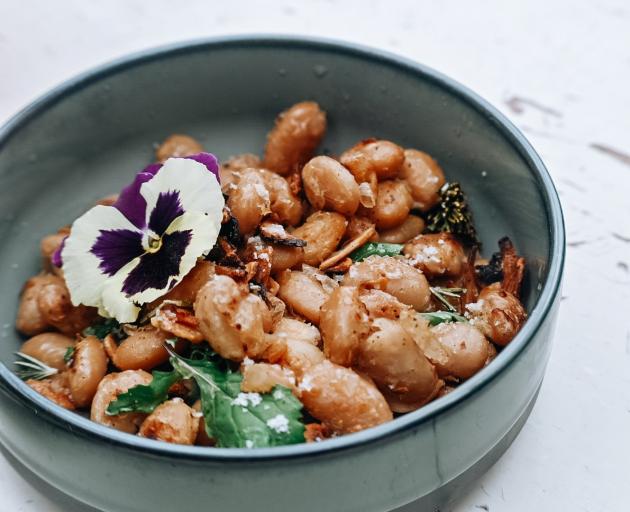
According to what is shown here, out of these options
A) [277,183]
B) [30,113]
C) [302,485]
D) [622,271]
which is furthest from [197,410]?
[622,271]

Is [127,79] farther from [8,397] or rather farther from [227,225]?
[8,397]

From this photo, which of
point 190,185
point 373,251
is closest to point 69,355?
point 190,185

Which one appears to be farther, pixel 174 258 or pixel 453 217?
pixel 453 217

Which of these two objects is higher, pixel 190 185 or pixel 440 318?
pixel 190 185

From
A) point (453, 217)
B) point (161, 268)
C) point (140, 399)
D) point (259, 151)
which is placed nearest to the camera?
point (140, 399)

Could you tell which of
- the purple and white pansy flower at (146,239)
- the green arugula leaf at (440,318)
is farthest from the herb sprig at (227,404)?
the green arugula leaf at (440,318)

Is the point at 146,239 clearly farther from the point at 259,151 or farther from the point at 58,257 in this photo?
the point at 259,151
